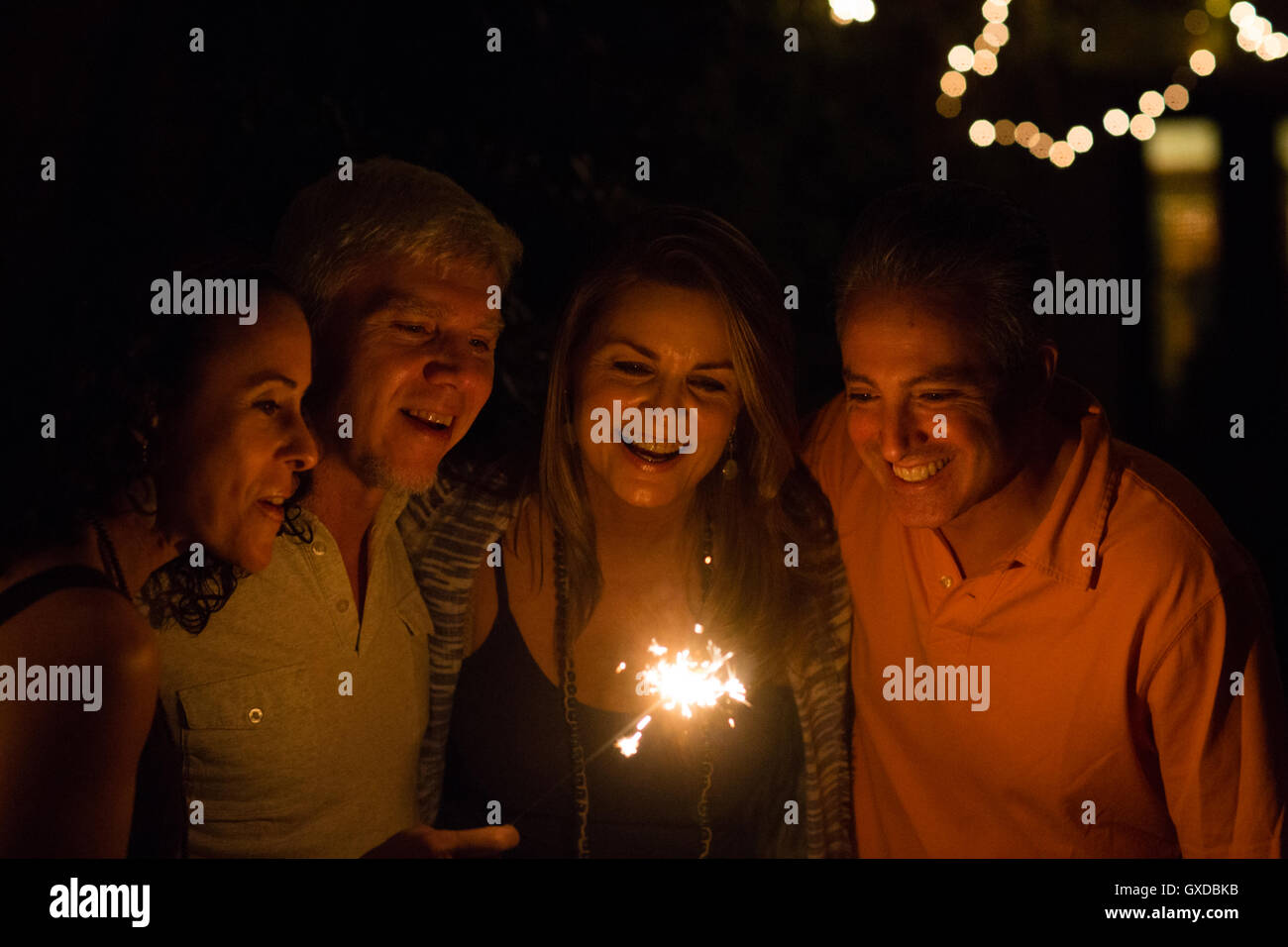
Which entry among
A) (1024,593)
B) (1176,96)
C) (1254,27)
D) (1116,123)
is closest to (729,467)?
(1024,593)

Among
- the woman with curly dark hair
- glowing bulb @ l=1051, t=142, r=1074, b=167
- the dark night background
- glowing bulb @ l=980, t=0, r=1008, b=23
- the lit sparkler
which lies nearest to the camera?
the woman with curly dark hair

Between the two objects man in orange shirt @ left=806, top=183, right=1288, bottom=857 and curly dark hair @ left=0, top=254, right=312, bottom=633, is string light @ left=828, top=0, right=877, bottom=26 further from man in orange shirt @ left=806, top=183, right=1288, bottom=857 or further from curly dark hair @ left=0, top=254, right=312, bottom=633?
curly dark hair @ left=0, top=254, right=312, bottom=633

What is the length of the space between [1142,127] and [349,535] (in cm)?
274

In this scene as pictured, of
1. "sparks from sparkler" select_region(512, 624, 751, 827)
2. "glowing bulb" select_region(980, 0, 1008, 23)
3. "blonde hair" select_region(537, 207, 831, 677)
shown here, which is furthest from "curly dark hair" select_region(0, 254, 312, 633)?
"glowing bulb" select_region(980, 0, 1008, 23)

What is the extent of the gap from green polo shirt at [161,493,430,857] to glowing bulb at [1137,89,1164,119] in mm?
2652

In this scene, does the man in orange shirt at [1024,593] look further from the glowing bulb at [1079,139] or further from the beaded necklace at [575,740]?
the glowing bulb at [1079,139]

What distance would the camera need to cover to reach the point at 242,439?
2.06m

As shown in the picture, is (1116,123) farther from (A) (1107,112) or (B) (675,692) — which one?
(B) (675,692)

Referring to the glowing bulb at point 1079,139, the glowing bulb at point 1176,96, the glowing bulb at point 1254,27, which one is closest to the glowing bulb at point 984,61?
the glowing bulb at point 1079,139

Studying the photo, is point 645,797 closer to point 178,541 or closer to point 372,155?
point 178,541

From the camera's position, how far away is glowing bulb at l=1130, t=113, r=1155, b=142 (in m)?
3.33

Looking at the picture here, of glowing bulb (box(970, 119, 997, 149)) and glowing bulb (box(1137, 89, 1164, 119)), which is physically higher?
glowing bulb (box(1137, 89, 1164, 119))

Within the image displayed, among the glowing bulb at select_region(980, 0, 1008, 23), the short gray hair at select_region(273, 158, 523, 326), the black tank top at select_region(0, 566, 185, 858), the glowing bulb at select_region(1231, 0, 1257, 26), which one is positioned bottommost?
the black tank top at select_region(0, 566, 185, 858)

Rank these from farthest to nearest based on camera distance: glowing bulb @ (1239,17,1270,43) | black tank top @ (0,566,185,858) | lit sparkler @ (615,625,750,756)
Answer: glowing bulb @ (1239,17,1270,43), lit sparkler @ (615,625,750,756), black tank top @ (0,566,185,858)
